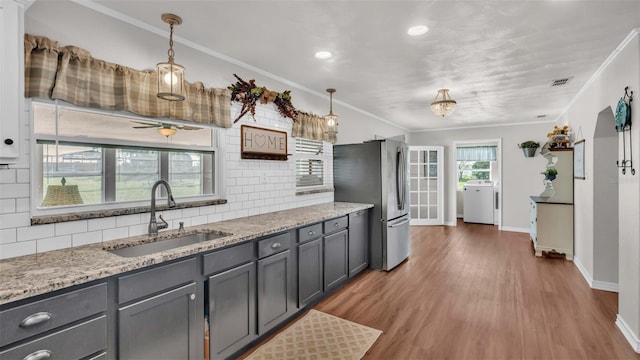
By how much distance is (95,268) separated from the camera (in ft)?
4.87

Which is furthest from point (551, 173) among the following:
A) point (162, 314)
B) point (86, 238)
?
point (86, 238)

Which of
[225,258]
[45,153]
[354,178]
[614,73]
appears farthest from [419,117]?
[45,153]

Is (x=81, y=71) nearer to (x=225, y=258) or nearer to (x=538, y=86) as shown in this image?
(x=225, y=258)

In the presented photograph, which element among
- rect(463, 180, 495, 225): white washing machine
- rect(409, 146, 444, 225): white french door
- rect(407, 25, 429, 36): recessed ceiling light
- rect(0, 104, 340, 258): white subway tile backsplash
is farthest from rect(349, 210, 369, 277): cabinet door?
rect(463, 180, 495, 225): white washing machine

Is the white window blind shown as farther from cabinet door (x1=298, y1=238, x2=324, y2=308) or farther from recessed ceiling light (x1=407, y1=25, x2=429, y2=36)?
recessed ceiling light (x1=407, y1=25, x2=429, y2=36)

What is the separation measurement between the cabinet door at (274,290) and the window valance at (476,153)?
24.2ft

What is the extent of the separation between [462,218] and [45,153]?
8996 millimetres

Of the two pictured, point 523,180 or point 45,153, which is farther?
point 523,180

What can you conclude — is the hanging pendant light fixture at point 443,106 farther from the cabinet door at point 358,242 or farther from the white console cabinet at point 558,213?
the white console cabinet at point 558,213

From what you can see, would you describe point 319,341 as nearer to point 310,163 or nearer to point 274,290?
point 274,290

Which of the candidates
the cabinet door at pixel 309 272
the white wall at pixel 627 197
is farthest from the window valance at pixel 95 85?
the white wall at pixel 627 197

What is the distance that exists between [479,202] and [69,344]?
843cm

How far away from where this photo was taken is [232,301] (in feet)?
7.11

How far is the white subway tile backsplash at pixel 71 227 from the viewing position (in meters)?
1.88
